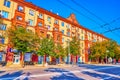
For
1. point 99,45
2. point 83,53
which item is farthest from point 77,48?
point 99,45

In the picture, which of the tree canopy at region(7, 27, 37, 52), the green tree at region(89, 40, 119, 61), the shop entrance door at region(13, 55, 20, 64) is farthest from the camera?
the green tree at region(89, 40, 119, 61)

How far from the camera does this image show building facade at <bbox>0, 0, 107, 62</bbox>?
34719 mm

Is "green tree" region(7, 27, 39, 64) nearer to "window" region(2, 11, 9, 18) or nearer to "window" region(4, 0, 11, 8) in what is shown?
"window" region(2, 11, 9, 18)

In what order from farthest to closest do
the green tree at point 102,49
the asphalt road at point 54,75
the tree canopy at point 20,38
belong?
the green tree at point 102,49 < the tree canopy at point 20,38 < the asphalt road at point 54,75

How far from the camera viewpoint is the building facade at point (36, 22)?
34719 millimetres

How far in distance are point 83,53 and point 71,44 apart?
48.8ft

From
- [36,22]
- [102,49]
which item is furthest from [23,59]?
[102,49]

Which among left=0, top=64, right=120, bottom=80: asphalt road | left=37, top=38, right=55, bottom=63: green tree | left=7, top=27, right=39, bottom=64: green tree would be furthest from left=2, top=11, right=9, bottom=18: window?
left=0, top=64, right=120, bottom=80: asphalt road

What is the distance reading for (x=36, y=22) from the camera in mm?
41562

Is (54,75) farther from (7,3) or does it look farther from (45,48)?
(7,3)

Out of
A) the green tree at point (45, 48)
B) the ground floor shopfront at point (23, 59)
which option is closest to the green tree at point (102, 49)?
the ground floor shopfront at point (23, 59)

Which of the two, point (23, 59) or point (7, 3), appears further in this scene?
point (23, 59)

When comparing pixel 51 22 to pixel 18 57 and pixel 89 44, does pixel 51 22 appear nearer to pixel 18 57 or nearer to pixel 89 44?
pixel 18 57

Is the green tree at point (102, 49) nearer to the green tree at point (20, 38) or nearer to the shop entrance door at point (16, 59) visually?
the shop entrance door at point (16, 59)
